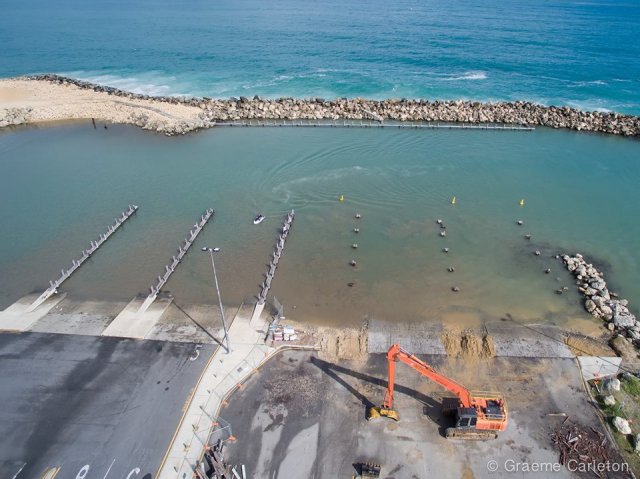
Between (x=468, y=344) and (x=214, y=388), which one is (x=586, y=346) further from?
(x=214, y=388)

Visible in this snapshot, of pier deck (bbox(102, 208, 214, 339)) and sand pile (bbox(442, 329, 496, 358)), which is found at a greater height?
pier deck (bbox(102, 208, 214, 339))

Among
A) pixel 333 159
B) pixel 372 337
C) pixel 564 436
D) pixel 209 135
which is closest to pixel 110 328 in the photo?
pixel 372 337

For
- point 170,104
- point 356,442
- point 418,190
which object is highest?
point 170,104

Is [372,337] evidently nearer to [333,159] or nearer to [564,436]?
[564,436]

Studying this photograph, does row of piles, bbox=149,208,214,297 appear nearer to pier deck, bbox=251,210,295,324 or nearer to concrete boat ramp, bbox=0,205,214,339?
concrete boat ramp, bbox=0,205,214,339

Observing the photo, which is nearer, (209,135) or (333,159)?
(333,159)

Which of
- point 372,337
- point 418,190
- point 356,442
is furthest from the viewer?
point 418,190

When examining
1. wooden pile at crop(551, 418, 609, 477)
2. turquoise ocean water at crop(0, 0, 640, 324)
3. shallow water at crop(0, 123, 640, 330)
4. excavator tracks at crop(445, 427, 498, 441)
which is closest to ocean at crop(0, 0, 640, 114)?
turquoise ocean water at crop(0, 0, 640, 324)
